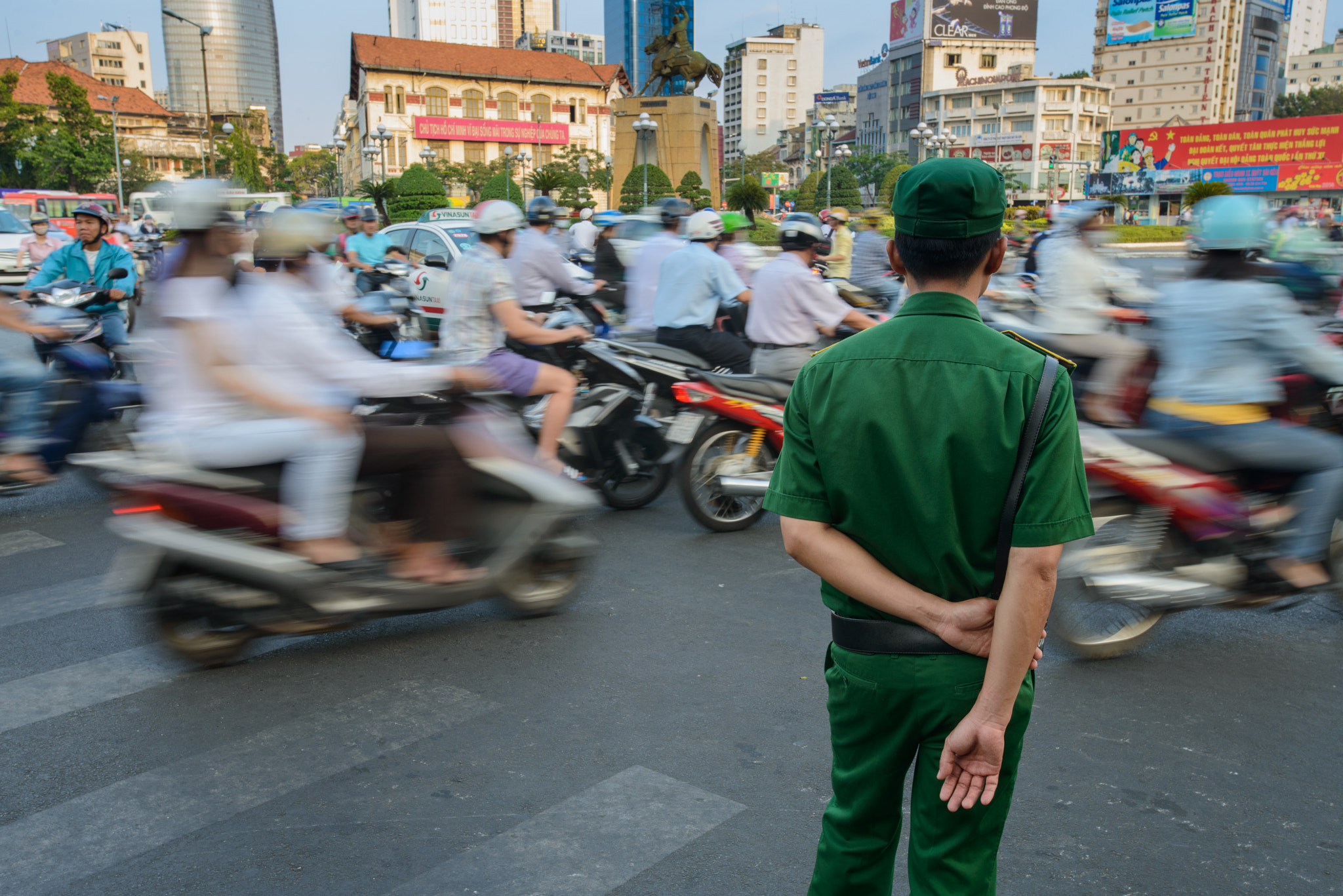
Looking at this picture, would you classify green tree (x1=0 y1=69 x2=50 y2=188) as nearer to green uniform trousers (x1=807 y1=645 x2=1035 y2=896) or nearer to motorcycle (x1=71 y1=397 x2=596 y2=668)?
motorcycle (x1=71 y1=397 x2=596 y2=668)

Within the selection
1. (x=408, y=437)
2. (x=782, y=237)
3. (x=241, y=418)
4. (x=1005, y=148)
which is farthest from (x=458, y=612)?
(x=1005, y=148)

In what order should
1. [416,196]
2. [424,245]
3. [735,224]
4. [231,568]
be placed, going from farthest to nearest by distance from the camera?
[416,196]
[424,245]
[735,224]
[231,568]

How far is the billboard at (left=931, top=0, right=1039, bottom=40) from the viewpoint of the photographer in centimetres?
11919

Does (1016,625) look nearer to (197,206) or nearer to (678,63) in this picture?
(197,206)

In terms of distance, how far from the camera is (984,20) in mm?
120625

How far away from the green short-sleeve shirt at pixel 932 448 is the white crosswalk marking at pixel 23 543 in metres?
5.33

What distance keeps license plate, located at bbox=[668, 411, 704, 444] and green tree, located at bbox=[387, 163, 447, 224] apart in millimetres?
44880

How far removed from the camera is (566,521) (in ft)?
15.0

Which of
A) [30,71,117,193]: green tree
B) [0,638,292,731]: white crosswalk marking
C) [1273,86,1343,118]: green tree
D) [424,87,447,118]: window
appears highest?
[1273,86,1343,118]: green tree

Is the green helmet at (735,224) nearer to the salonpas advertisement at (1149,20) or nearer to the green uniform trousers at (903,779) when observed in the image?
the green uniform trousers at (903,779)

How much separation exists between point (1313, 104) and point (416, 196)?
10407cm

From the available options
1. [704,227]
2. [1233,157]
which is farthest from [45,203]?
[1233,157]

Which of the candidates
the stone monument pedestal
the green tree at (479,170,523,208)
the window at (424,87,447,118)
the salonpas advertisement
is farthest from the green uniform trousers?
the salonpas advertisement

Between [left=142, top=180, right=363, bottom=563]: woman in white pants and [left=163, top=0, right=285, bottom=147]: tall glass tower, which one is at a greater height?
[left=163, top=0, right=285, bottom=147]: tall glass tower
